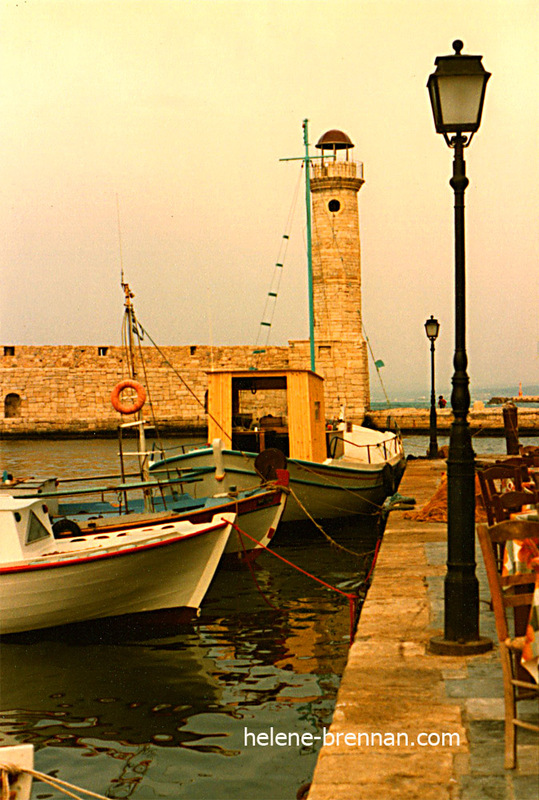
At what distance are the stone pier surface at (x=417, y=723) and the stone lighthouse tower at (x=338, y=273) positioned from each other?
1403 inches

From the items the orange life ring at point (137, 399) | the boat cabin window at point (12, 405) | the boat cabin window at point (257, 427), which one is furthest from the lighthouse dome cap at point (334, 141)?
the orange life ring at point (137, 399)

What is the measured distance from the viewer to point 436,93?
5371 millimetres

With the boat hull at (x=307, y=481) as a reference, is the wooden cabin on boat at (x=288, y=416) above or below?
above

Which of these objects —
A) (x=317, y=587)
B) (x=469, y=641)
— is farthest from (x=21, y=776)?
(x=317, y=587)

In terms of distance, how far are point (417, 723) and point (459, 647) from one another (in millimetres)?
1192

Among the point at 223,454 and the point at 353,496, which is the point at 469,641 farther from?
the point at 353,496

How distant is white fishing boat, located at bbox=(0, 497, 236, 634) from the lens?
8047mm

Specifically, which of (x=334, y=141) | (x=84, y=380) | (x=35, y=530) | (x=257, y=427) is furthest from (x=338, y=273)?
(x=35, y=530)

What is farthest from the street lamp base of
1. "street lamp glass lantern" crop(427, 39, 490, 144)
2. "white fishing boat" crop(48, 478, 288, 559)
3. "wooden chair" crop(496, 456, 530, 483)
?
"white fishing boat" crop(48, 478, 288, 559)

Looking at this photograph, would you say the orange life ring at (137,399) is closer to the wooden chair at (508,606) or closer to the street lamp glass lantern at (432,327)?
the wooden chair at (508,606)

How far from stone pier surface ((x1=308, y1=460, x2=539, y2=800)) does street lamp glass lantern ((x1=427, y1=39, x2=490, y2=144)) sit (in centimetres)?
310

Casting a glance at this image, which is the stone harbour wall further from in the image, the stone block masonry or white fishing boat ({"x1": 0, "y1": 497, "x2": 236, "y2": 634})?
white fishing boat ({"x1": 0, "y1": 497, "x2": 236, "y2": 634})

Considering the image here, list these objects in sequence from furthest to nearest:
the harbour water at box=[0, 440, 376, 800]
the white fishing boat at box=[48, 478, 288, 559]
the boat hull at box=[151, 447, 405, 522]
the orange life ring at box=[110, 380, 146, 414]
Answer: the boat hull at box=[151, 447, 405, 522] → the orange life ring at box=[110, 380, 146, 414] → the white fishing boat at box=[48, 478, 288, 559] → the harbour water at box=[0, 440, 376, 800]

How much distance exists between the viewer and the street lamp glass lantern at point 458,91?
5.27 meters
